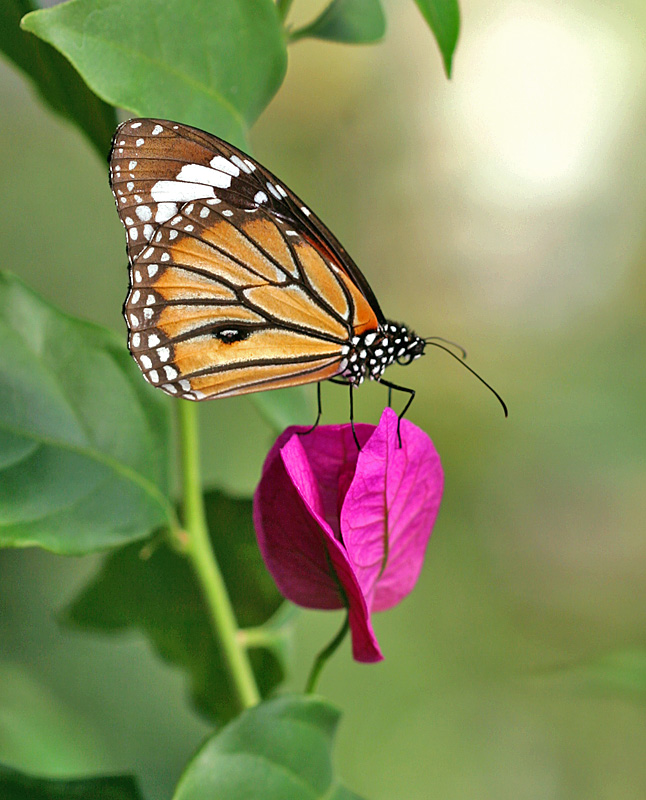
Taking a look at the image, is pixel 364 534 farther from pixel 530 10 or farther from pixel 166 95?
pixel 530 10

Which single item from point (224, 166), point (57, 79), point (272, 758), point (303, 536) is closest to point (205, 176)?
point (224, 166)

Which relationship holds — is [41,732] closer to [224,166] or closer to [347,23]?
[224,166]

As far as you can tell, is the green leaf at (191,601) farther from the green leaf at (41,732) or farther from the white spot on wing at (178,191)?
the white spot on wing at (178,191)

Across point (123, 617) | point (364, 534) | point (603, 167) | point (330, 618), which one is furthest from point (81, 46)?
point (603, 167)

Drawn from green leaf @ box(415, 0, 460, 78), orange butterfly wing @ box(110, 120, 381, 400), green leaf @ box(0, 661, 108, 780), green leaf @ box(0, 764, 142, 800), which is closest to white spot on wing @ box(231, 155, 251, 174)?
orange butterfly wing @ box(110, 120, 381, 400)

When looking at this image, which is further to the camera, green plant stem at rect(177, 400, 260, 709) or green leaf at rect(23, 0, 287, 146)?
green plant stem at rect(177, 400, 260, 709)

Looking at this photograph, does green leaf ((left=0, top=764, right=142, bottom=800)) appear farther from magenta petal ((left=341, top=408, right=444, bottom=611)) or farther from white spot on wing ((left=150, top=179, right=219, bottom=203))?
white spot on wing ((left=150, top=179, right=219, bottom=203))
